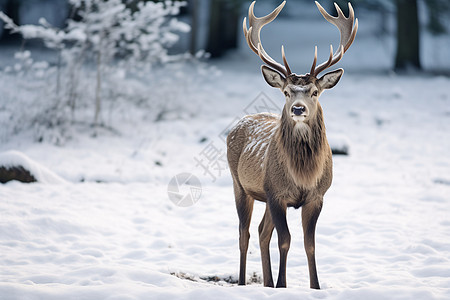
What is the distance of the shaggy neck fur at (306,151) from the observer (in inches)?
183

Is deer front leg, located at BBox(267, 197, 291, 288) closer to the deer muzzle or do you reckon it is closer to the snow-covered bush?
the deer muzzle

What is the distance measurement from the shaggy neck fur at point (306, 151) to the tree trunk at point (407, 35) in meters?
12.6

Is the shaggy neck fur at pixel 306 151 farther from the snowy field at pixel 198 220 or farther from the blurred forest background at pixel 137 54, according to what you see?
the blurred forest background at pixel 137 54

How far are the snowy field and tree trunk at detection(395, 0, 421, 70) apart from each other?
4.07m

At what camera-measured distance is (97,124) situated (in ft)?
37.1

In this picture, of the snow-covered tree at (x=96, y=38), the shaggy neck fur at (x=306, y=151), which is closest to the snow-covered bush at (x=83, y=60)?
the snow-covered tree at (x=96, y=38)

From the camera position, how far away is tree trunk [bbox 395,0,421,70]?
16188mm

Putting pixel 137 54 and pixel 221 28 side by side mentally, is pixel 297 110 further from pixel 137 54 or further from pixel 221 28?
pixel 221 28

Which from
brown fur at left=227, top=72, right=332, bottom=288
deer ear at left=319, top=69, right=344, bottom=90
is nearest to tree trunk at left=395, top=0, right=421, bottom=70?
deer ear at left=319, top=69, right=344, bottom=90

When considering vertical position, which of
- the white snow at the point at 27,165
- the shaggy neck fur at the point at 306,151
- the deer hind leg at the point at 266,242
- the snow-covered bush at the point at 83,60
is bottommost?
the deer hind leg at the point at 266,242

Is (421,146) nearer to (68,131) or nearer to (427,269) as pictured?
(427,269)

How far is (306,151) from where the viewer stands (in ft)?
15.3

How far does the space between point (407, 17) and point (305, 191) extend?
13.1m

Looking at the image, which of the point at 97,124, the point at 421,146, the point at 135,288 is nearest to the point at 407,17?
the point at 421,146
